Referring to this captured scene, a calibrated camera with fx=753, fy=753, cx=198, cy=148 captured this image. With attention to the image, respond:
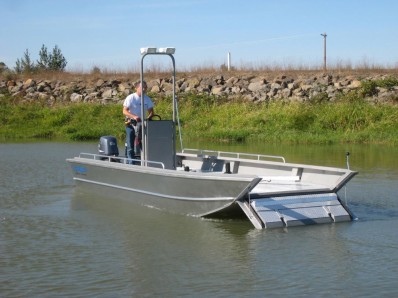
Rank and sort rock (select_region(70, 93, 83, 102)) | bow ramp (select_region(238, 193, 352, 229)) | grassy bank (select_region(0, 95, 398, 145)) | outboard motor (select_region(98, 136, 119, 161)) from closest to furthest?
bow ramp (select_region(238, 193, 352, 229)) < outboard motor (select_region(98, 136, 119, 161)) < grassy bank (select_region(0, 95, 398, 145)) < rock (select_region(70, 93, 83, 102))

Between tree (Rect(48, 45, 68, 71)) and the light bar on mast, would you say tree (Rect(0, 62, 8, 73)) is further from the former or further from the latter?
the light bar on mast

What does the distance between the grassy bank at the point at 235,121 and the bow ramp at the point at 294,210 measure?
13.1 metres

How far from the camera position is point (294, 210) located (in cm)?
1019

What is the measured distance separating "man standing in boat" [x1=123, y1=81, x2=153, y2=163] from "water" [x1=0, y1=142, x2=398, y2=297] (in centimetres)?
100

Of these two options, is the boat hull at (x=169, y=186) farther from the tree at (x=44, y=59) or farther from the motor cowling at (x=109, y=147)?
the tree at (x=44, y=59)

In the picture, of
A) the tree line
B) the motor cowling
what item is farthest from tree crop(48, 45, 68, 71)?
the motor cowling

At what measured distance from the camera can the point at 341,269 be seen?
312 inches

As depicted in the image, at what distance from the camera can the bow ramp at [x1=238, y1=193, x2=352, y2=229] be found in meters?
9.96

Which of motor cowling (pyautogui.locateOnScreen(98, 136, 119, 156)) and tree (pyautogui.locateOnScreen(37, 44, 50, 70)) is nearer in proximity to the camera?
motor cowling (pyautogui.locateOnScreen(98, 136, 119, 156))

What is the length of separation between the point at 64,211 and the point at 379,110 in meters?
17.0

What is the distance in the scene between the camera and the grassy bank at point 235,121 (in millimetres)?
25109

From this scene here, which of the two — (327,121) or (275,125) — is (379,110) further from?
(275,125)

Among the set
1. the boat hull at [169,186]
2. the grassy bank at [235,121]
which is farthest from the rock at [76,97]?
the boat hull at [169,186]

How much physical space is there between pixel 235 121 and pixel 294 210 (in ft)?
58.5
